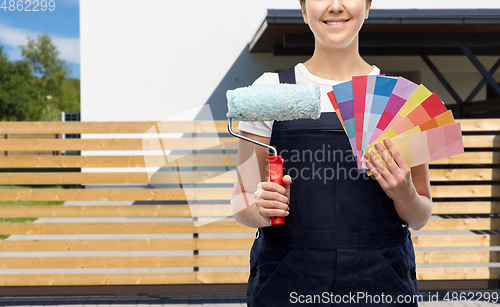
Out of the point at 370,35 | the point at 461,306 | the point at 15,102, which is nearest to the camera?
the point at 461,306

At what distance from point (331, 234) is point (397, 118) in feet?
1.33

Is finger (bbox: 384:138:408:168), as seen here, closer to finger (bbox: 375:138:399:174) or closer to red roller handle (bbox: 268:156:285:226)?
Result: finger (bbox: 375:138:399:174)

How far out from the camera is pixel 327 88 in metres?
1.41

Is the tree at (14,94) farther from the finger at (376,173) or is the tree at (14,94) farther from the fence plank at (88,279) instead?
the finger at (376,173)

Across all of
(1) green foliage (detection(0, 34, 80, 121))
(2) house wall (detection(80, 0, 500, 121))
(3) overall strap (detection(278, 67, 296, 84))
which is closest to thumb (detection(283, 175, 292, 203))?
(3) overall strap (detection(278, 67, 296, 84))

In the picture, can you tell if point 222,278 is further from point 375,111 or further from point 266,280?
point 375,111

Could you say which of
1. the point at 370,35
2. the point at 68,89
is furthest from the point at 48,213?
the point at 68,89

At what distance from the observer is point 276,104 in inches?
48.7

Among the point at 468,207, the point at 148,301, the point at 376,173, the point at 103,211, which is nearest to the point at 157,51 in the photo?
the point at 103,211

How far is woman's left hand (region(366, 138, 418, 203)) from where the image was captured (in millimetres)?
1149

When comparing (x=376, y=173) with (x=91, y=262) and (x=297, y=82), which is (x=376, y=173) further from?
(x=91, y=262)

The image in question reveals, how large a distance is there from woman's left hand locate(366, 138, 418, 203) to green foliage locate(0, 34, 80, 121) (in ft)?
113

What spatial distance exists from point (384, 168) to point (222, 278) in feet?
11.7

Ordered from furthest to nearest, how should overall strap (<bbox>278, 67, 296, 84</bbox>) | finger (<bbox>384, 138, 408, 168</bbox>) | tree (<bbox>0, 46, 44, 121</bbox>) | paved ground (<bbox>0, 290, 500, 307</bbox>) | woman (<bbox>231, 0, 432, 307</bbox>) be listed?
tree (<bbox>0, 46, 44, 121</bbox>) < paved ground (<bbox>0, 290, 500, 307</bbox>) < overall strap (<bbox>278, 67, 296, 84</bbox>) < woman (<bbox>231, 0, 432, 307</bbox>) < finger (<bbox>384, 138, 408, 168</bbox>)
